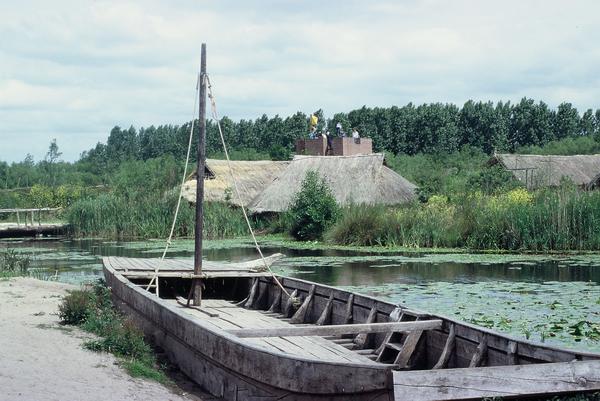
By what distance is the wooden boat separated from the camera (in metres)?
5.32

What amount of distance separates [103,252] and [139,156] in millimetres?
52115

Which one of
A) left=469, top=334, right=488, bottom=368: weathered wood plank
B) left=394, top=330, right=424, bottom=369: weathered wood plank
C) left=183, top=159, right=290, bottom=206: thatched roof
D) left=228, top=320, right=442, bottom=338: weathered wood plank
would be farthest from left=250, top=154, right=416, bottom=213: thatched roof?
left=469, top=334, right=488, bottom=368: weathered wood plank

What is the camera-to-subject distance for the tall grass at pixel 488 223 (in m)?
19.8

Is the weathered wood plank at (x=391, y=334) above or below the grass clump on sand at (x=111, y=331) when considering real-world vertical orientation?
above

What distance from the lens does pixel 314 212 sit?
27.9 meters

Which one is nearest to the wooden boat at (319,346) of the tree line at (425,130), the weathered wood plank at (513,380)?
the weathered wood plank at (513,380)

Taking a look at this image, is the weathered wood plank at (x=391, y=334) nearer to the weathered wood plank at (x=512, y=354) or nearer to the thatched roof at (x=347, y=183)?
the weathered wood plank at (x=512, y=354)

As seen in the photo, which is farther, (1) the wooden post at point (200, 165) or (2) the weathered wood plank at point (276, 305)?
(2) the weathered wood plank at point (276, 305)

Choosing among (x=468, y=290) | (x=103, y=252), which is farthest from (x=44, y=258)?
(x=468, y=290)

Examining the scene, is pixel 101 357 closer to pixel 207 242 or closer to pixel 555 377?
pixel 555 377

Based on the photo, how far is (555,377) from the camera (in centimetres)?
532

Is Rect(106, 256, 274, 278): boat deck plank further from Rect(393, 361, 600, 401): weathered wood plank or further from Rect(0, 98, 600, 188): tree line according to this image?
Rect(0, 98, 600, 188): tree line

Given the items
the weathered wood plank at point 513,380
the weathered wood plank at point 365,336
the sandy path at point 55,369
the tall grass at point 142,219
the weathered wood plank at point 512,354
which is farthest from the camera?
the tall grass at point 142,219

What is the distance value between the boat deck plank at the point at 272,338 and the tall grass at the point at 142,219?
754 inches
